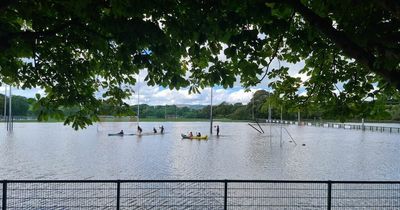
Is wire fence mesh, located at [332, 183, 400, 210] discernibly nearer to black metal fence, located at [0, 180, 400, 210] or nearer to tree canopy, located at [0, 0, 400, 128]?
black metal fence, located at [0, 180, 400, 210]

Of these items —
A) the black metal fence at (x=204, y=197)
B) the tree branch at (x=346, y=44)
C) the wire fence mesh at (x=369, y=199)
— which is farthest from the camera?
the wire fence mesh at (x=369, y=199)

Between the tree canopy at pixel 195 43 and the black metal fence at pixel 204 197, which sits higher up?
the tree canopy at pixel 195 43

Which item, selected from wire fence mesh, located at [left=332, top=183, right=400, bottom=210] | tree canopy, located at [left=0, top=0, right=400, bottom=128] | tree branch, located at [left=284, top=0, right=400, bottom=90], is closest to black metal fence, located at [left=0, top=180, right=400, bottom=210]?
wire fence mesh, located at [left=332, top=183, right=400, bottom=210]

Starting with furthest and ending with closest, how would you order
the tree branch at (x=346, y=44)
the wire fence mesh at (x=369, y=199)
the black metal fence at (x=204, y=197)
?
the wire fence mesh at (x=369, y=199)
the black metal fence at (x=204, y=197)
the tree branch at (x=346, y=44)

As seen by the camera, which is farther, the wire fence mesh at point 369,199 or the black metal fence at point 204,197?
the wire fence mesh at point 369,199

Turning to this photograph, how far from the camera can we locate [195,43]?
5395 mm

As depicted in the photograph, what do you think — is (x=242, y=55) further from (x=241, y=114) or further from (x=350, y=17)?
(x=241, y=114)

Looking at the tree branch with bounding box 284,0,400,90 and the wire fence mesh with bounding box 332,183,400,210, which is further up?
the tree branch with bounding box 284,0,400,90

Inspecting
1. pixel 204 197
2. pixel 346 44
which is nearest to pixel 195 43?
pixel 346 44

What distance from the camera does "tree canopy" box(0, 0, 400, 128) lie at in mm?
4566

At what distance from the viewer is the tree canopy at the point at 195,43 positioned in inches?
180

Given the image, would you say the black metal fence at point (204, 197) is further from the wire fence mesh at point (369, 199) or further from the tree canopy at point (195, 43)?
the tree canopy at point (195, 43)

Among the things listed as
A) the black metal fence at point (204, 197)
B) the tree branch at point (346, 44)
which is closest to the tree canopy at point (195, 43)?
the tree branch at point (346, 44)

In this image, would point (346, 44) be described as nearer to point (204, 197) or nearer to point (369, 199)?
point (204, 197)
